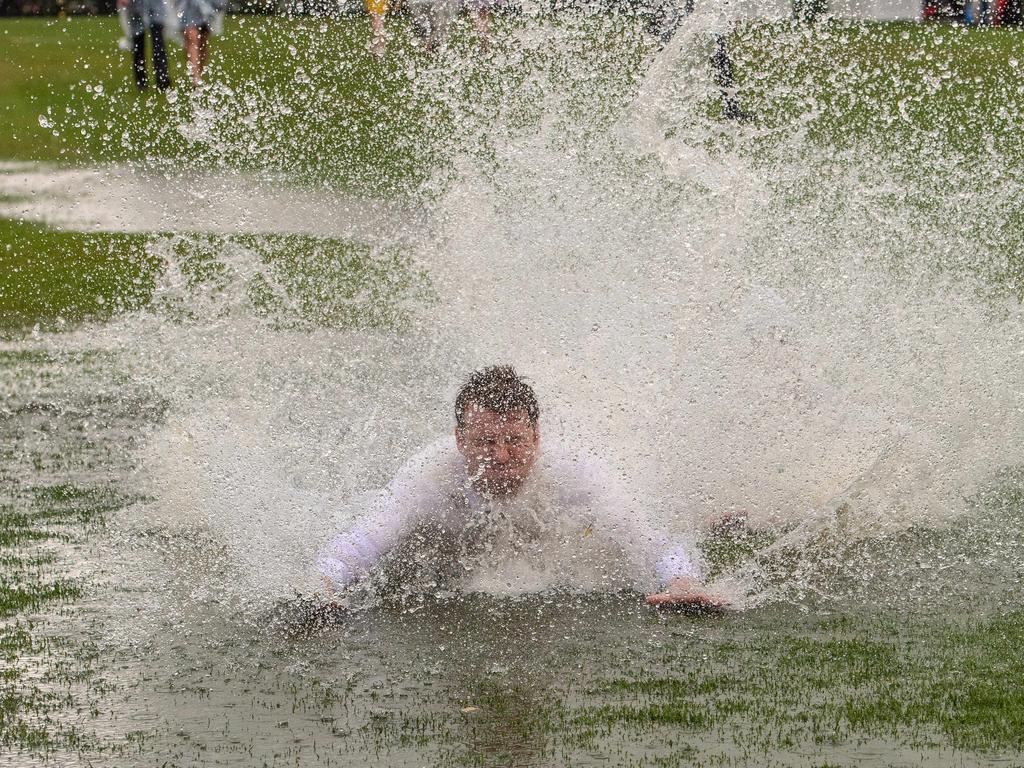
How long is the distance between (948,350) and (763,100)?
5.71 m

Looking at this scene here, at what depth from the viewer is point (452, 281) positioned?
10781 millimetres

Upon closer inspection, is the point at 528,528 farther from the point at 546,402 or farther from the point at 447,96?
the point at 447,96

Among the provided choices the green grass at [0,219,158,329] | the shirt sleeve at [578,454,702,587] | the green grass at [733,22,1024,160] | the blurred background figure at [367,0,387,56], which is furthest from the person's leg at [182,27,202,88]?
the shirt sleeve at [578,454,702,587]

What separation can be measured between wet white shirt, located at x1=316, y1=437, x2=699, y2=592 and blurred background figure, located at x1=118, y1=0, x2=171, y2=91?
12572 mm

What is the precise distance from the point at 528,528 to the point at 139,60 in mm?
13595

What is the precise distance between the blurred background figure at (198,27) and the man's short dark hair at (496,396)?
36.5 ft

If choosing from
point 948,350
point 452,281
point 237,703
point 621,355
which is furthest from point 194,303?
point 237,703

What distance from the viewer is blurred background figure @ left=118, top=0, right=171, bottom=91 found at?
1747cm

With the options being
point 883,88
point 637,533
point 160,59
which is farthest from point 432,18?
point 637,533

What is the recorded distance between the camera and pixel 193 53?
16250 millimetres

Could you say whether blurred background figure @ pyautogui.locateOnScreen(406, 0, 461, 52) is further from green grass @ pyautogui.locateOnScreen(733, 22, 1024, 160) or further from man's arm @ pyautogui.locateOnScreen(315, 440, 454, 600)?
man's arm @ pyautogui.locateOnScreen(315, 440, 454, 600)

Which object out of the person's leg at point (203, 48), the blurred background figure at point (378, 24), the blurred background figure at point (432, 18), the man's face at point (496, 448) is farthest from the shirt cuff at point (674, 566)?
the person's leg at point (203, 48)

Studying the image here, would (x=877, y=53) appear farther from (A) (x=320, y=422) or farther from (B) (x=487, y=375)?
(B) (x=487, y=375)

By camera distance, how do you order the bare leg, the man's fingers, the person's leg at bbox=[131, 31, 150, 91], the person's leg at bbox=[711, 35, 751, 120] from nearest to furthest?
1. the man's fingers
2. the person's leg at bbox=[711, 35, 751, 120]
3. the bare leg
4. the person's leg at bbox=[131, 31, 150, 91]
